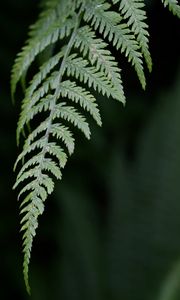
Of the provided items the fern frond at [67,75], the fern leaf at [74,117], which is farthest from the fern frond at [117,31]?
the fern leaf at [74,117]

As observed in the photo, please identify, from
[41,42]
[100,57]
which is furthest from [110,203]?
[100,57]

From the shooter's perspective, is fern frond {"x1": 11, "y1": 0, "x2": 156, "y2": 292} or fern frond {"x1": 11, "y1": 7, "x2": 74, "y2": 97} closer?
Result: fern frond {"x1": 11, "y1": 0, "x2": 156, "y2": 292}

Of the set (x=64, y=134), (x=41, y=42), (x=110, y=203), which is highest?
(x=110, y=203)

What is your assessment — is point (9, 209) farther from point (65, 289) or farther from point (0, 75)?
point (0, 75)

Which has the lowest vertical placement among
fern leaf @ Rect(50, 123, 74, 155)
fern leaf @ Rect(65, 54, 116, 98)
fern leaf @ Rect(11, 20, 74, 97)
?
A: fern leaf @ Rect(50, 123, 74, 155)

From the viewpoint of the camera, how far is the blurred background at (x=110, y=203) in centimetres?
236

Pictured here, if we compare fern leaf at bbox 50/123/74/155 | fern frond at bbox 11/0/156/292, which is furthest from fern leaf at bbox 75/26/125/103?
fern leaf at bbox 50/123/74/155

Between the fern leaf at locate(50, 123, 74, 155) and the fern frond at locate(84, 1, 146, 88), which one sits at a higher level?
the fern frond at locate(84, 1, 146, 88)

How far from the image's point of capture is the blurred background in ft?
7.73

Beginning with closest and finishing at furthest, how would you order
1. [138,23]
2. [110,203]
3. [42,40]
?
1. [138,23]
2. [42,40]
3. [110,203]

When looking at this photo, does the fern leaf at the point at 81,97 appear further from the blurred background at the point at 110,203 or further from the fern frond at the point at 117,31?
the blurred background at the point at 110,203

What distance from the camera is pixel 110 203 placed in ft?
8.55

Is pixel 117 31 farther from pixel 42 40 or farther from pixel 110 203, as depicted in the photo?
pixel 110 203

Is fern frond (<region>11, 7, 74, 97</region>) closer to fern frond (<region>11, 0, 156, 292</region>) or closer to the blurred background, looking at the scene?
fern frond (<region>11, 0, 156, 292</region>)
